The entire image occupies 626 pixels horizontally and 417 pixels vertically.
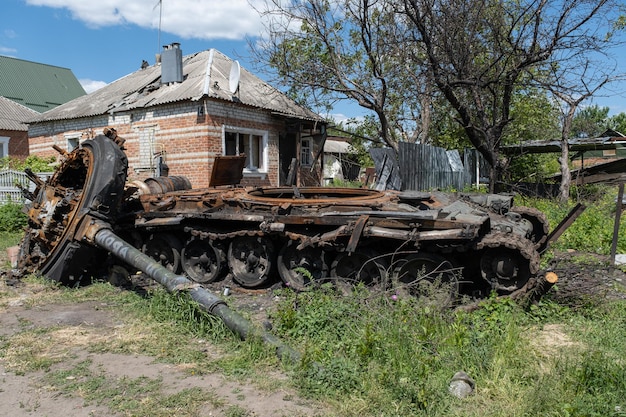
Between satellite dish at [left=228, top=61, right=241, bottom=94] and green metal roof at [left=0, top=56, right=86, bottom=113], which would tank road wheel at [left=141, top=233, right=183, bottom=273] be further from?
green metal roof at [left=0, top=56, right=86, bottom=113]

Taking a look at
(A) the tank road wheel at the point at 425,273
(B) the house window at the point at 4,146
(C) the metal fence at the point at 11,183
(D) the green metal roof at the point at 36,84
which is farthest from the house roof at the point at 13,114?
(A) the tank road wheel at the point at 425,273

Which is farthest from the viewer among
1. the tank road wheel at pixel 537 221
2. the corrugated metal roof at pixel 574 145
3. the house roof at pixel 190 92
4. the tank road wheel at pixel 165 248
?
the corrugated metal roof at pixel 574 145

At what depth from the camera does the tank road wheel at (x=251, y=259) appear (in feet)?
23.4

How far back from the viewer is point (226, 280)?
7602 millimetres

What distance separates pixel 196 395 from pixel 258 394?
0.48 metres

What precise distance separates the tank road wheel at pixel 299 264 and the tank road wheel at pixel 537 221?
10.1 feet

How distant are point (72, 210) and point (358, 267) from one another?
4.34 meters

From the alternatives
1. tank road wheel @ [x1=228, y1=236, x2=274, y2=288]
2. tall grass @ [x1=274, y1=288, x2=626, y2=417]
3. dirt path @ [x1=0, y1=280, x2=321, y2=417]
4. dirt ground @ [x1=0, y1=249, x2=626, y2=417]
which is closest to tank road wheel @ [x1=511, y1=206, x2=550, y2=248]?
dirt ground @ [x1=0, y1=249, x2=626, y2=417]

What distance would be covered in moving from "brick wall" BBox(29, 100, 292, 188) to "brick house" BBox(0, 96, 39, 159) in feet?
34.6

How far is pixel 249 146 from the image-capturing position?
1664 cm

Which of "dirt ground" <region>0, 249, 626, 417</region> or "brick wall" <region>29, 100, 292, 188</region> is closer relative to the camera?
"dirt ground" <region>0, 249, 626, 417</region>

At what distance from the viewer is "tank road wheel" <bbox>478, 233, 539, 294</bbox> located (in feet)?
17.9

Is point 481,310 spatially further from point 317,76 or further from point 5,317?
point 317,76

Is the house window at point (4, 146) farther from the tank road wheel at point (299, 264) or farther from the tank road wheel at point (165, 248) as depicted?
the tank road wheel at point (299, 264)
